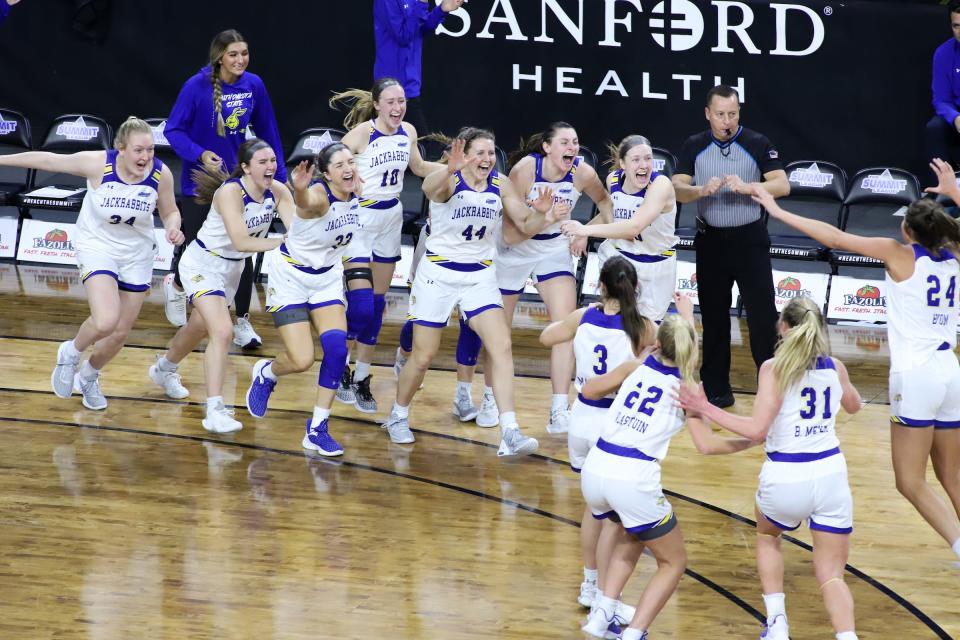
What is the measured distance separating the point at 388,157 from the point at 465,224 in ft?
3.46

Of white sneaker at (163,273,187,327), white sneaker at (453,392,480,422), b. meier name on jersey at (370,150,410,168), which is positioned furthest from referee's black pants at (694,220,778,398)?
white sneaker at (163,273,187,327)

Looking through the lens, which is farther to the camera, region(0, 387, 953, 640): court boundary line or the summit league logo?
the summit league logo

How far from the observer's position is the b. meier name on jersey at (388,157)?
341 inches

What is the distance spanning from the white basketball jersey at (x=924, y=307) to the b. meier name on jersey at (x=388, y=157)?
139 inches

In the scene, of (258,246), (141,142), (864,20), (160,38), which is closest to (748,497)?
(258,246)

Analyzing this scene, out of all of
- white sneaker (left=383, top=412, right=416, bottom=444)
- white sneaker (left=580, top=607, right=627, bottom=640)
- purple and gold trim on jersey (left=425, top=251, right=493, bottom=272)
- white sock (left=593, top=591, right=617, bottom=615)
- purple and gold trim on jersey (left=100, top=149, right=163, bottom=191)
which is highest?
purple and gold trim on jersey (left=100, top=149, right=163, bottom=191)

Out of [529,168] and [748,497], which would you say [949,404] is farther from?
[529,168]

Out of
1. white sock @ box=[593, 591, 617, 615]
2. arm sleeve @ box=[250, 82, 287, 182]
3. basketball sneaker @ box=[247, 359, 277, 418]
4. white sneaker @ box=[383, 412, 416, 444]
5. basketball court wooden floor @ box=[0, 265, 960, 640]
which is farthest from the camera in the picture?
arm sleeve @ box=[250, 82, 287, 182]

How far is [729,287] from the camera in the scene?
8.77 meters

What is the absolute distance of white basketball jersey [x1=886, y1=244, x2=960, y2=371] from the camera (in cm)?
609

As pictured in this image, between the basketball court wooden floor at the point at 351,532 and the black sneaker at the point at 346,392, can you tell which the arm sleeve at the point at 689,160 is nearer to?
the basketball court wooden floor at the point at 351,532

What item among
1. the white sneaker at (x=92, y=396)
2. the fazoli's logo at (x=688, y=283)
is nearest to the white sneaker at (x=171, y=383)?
the white sneaker at (x=92, y=396)

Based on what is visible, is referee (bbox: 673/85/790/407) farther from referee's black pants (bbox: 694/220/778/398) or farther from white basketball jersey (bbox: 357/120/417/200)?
white basketball jersey (bbox: 357/120/417/200)

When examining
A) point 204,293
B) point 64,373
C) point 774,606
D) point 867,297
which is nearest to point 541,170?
point 204,293
